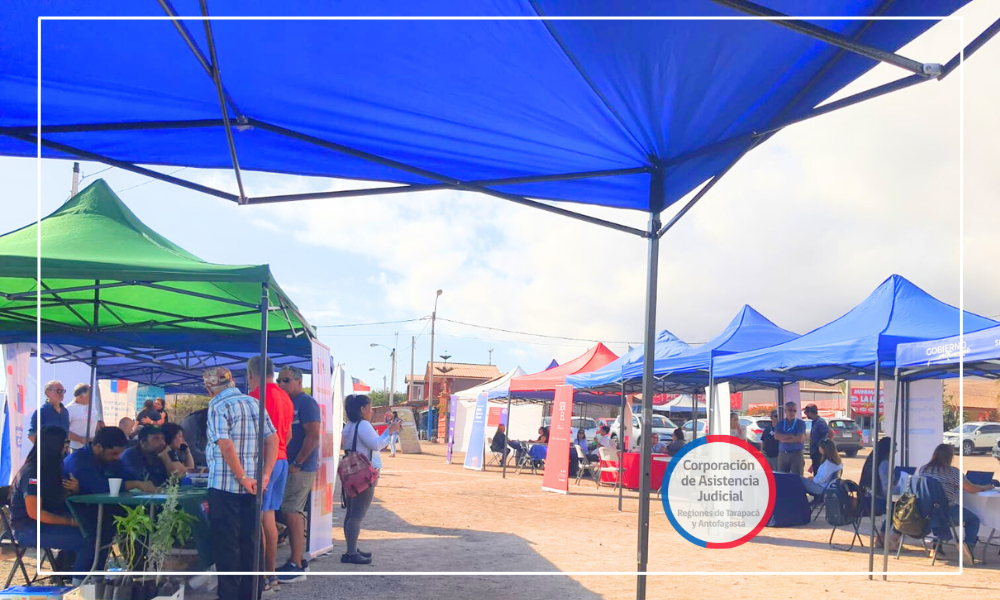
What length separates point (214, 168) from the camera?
4.48 m

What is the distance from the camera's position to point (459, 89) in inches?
136

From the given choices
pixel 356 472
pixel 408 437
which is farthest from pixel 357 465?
pixel 408 437

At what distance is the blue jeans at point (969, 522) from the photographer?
8.29 m

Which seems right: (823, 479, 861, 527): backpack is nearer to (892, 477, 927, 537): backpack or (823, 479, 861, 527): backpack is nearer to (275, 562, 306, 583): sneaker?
(892, 477, 927, 537): backpack

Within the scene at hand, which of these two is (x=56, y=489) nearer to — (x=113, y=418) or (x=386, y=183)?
(x=386, y=183)

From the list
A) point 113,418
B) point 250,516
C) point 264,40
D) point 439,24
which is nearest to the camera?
point 439,24

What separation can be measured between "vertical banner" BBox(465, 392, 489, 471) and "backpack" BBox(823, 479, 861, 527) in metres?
12.4

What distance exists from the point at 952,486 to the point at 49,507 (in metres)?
8.22

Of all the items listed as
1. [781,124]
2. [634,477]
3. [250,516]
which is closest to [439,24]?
[781,124]

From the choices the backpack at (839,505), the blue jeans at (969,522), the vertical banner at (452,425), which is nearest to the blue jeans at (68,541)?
the backpack at (839,505)

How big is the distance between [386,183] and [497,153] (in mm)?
725

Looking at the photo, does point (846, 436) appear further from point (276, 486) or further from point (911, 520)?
point (276, 486)

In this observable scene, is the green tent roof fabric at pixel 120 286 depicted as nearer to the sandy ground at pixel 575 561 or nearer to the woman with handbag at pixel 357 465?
the woman with handbag at pixel 357 465

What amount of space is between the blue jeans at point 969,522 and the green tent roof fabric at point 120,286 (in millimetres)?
6635
